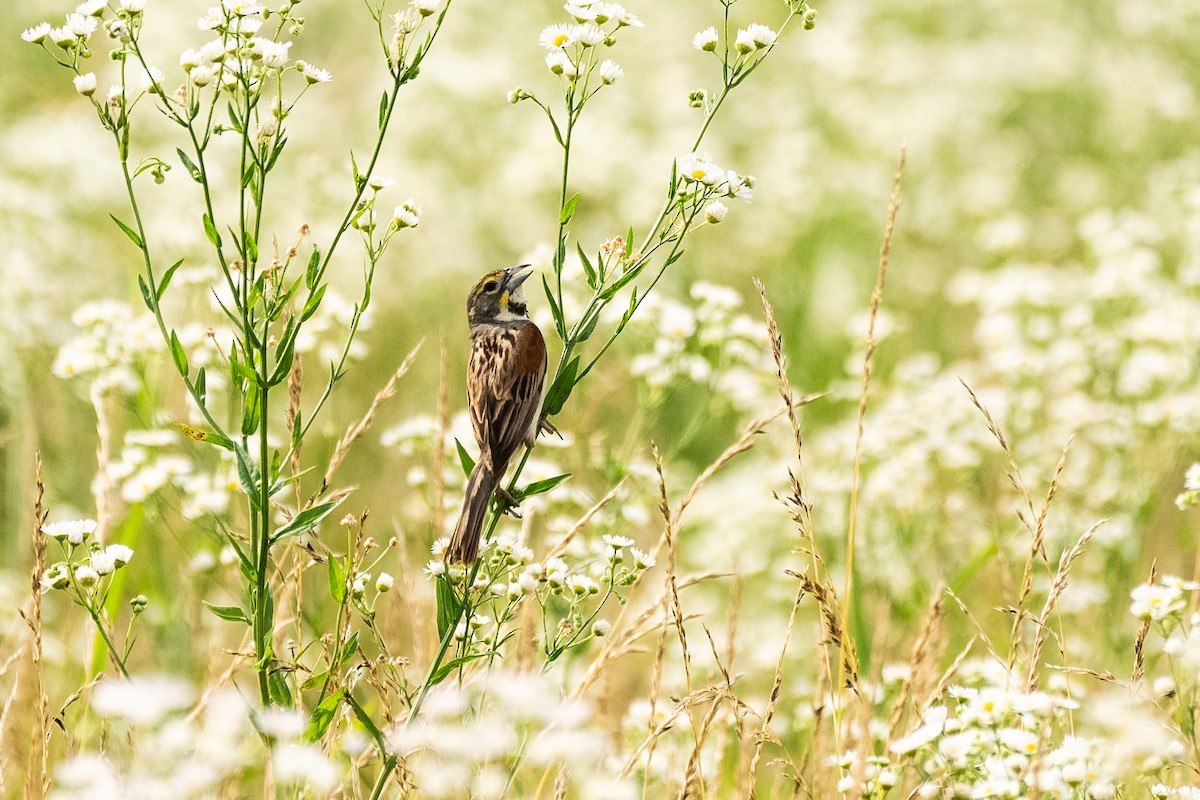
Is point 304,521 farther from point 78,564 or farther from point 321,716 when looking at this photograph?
point 78,564

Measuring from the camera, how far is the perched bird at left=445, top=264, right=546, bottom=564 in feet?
9.56

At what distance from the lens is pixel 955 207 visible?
9.62 meters

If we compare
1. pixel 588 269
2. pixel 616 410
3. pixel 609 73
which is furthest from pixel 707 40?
pixel 616 410

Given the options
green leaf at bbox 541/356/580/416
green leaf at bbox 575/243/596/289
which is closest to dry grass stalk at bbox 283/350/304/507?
green leaf at bbox 541/356/580/416

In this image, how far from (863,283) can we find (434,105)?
3517 millimetres

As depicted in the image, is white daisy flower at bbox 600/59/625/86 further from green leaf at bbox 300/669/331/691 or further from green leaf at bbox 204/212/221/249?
green leaf at bbox 300/669/331/691

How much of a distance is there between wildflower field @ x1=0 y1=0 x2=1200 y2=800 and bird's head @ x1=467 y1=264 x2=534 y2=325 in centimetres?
35

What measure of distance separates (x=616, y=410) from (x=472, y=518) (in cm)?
544

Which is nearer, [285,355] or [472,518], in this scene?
[285,355]

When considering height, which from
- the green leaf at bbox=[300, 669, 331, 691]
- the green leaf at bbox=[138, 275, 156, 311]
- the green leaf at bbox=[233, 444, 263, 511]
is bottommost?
the green leaf at bbox=[300, 669, 331, 691]

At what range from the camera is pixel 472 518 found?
9.55ft

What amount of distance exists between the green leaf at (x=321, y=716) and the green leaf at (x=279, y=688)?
0.08 m

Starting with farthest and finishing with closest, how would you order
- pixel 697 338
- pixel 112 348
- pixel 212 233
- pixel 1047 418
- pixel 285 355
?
pixel 1047 418 → pixel 697 338 → pixel 112 348 → pixel 285 355 → pixel 212 233

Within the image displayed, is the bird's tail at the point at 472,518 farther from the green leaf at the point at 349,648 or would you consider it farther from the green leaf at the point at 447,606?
the green leaf at the point at 349,648
